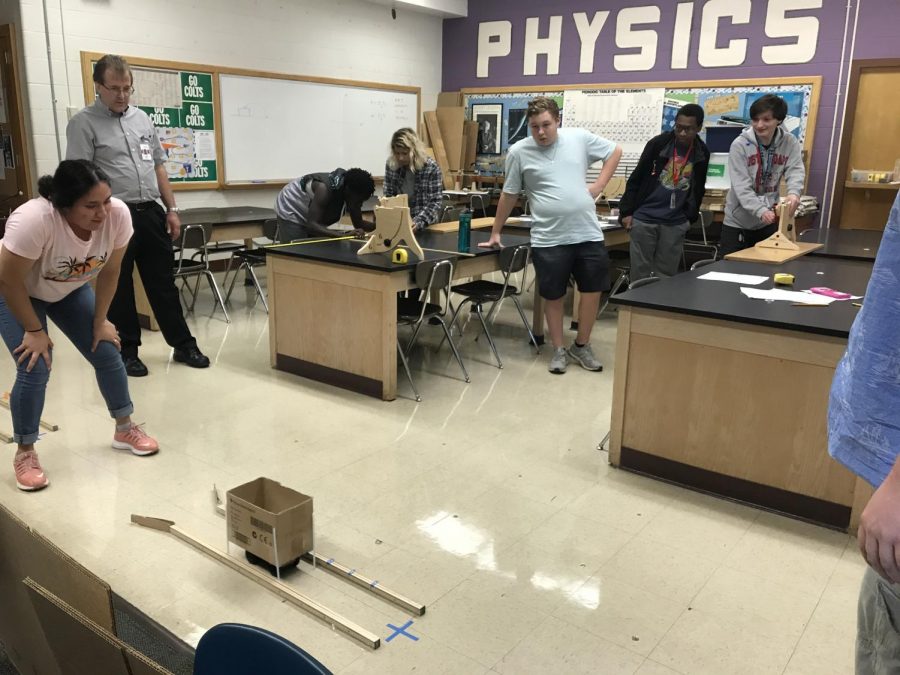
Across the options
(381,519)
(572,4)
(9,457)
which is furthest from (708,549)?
(572,4)

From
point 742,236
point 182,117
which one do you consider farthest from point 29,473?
point 182,117

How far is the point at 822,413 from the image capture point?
8.55ft

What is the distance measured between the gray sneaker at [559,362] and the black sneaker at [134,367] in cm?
234

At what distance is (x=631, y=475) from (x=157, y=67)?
558cm

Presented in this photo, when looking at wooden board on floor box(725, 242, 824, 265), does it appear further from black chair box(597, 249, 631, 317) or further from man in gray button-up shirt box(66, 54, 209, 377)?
man in gray button-up shirt box(66, 54, 209, 377)

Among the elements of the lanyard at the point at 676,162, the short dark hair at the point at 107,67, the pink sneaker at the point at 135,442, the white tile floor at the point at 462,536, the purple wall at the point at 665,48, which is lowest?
the white tile floor at the point at 462,536

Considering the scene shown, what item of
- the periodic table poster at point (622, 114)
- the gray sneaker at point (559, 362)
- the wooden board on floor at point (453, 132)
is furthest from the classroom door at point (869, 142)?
the wooden board on floor at point (453, 132)

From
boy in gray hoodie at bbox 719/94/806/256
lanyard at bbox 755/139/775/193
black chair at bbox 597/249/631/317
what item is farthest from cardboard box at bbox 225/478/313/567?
black chair at bbox 597/249/631/317

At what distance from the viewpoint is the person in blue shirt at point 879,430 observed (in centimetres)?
89

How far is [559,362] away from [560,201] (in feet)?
3.12

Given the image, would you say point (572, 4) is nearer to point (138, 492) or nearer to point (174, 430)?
point (174, 430)

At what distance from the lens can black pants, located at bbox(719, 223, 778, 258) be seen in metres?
4.61

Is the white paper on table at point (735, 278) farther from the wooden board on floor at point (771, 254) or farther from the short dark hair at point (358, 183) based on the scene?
the short dark hair at point (358, 183)

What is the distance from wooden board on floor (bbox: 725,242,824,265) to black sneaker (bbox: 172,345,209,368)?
302 cm
